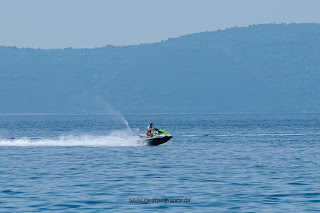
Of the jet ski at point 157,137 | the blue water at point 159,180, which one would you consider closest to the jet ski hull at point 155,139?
the jet ski at point 157,137

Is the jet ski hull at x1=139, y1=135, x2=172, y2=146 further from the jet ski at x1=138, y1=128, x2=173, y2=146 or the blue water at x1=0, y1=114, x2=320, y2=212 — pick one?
the blue water at x1=0, y1=114, x2=320, y2=212

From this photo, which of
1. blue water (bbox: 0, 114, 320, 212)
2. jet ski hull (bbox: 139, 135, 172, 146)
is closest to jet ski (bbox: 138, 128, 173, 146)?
jet ski hull (bbox: 139, 135, 172, 146)

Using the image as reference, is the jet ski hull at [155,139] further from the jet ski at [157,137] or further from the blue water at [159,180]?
the blue water at [159,180]

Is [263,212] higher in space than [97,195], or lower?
lower

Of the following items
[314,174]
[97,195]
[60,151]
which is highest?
[60,151]

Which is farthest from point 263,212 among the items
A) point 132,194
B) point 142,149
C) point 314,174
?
point 142,149

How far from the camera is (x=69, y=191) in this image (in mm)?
35469

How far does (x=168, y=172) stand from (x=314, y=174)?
849 cm

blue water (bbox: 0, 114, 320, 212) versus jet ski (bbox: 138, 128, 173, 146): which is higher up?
jet ski (bbox: 138, 128, 173, 146)

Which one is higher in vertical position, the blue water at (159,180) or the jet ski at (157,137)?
the jet ski at (157,137)

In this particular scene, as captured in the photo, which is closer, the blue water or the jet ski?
the blue water

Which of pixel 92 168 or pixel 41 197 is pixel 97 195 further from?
pixel 92 168

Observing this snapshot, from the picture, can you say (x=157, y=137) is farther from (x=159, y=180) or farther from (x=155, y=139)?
(x=159, y=180)

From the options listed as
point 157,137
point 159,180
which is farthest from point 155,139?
point 159,180
